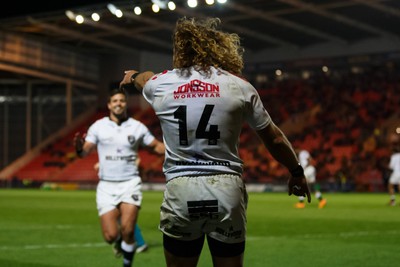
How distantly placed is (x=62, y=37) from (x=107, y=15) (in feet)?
25.0

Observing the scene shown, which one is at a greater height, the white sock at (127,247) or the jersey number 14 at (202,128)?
the jersey number 14 at (202,128)

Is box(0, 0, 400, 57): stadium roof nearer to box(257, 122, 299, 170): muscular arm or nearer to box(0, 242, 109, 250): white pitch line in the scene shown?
box(0, 242, 109, 250): white pitch line

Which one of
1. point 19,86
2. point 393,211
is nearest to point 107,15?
point 19,86

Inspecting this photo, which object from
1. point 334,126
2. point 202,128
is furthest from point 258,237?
point 334,126

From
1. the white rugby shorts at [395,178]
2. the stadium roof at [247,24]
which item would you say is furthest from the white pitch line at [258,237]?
the stadium roof at [247,24]

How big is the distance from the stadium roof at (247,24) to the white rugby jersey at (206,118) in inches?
1179

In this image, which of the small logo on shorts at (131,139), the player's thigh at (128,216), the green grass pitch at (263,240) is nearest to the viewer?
the player's thigh at (128,216)

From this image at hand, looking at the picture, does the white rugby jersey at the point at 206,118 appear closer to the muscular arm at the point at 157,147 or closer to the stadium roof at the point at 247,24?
the muscular arm at the point at 157,147

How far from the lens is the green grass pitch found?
35.7ft

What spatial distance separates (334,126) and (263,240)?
3530cm

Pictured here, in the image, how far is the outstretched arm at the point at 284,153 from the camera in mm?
4820

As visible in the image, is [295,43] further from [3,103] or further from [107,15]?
[3,103]

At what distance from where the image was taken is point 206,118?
4699 mm

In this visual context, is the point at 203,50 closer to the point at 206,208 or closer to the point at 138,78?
the point at 138,78
